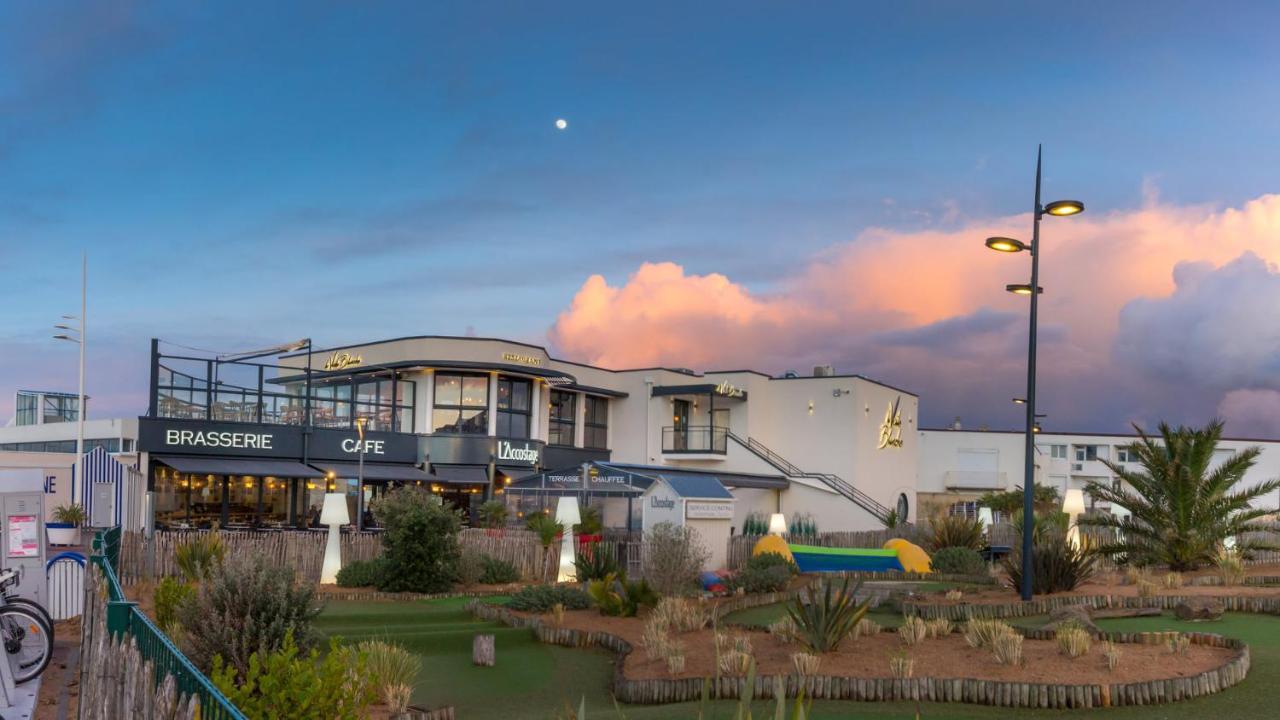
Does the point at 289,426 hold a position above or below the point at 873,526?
above

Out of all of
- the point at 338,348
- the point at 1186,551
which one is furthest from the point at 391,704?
the point at 338,348

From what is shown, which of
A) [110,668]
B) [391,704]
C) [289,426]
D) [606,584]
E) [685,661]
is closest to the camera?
[110,668]

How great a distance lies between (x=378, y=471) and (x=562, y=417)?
35.5 feet

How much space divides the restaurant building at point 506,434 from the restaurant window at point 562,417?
84mm

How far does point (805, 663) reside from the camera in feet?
35.1

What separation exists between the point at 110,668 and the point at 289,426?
30.7 m

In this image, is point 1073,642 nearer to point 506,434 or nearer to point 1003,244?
point 1003,244

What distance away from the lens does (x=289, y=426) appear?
35562mm

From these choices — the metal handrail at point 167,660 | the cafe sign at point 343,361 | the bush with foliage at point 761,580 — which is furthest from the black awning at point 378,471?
the metal handrail at point 167,660

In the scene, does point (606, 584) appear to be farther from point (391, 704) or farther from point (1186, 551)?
Answer: point (1186, 551)

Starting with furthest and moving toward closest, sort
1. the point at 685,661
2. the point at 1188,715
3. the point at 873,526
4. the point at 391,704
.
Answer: the point at 873,526 < the point at 685,661 < the point at 391,704 < the point at 1188,715

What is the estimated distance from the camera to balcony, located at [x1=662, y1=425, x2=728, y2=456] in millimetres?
46906

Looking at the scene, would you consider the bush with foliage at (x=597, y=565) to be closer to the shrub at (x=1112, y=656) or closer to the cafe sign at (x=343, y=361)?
the shrub at (x=1112, y=656)

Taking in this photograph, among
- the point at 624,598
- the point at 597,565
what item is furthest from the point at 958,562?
the point at 624,598
